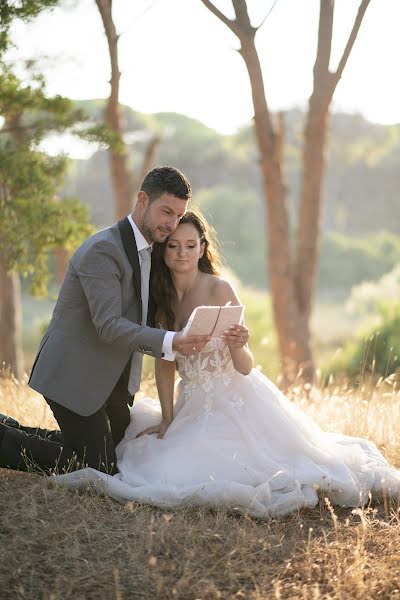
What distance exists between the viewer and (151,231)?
4.19 metres

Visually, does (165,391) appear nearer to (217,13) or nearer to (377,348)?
(217,13)

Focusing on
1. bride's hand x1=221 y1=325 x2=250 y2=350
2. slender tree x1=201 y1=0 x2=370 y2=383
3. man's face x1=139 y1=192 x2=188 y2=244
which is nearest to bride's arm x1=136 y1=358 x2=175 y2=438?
bride's hand x1=221 y1=325 x2=250 y2=350

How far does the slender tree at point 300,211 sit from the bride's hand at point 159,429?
3958mm

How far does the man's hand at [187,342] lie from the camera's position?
3.88m

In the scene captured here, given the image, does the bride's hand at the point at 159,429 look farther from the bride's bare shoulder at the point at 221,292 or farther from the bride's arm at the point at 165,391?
the bride's bare shoulder at the point at 221,292

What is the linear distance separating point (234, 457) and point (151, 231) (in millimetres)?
1254

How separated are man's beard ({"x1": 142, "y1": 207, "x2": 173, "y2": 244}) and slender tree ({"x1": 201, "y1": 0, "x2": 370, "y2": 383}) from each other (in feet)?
14.2

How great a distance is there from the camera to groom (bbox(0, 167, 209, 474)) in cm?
409

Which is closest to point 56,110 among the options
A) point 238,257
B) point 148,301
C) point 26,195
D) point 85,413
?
point 26,195

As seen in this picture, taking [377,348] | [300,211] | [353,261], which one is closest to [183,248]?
[300,211]

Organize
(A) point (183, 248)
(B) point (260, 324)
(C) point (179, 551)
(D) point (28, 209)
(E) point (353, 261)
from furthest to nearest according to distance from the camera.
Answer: (E) point (353, 261)
(B) point (260, 324)
(D) point (28, 209)
(A) point (183, 248)
(C) point (179, 551)

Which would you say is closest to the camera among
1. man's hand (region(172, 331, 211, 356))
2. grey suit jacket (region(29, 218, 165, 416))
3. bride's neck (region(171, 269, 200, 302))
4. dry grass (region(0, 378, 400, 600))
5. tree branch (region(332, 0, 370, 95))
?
dry grass (region(0, 378, 400, 600))

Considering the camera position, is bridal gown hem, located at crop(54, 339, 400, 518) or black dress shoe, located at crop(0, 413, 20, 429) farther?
black dress shoe, located at crop(0, 413, 20, 429)

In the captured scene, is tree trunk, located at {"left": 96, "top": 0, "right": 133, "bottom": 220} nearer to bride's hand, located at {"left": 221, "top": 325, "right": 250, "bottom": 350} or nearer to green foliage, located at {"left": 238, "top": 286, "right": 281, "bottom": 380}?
green foliage, located at {"left": 238, "top": 286, "right": 281, "bottom": 380}
